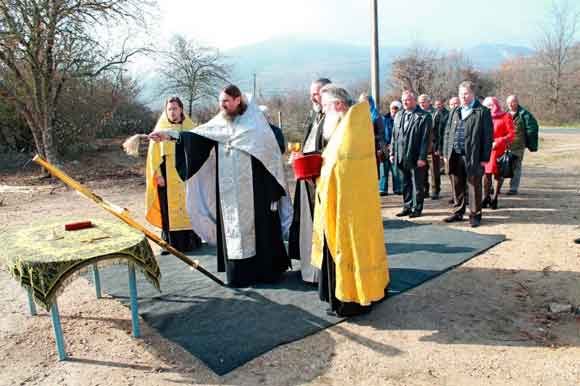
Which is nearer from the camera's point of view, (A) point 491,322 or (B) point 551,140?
(A) point 491,322

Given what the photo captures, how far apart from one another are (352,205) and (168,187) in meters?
2.89

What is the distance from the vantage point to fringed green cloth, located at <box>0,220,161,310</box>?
3.19 meters

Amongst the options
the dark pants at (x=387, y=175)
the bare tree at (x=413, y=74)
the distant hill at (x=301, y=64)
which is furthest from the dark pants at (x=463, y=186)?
the distant hill at (x=301, y=64)

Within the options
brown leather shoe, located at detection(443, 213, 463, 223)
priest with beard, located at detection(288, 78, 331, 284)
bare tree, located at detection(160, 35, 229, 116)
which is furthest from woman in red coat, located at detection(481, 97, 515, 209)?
bare tree, located at detection(160, 35, 229, 116)

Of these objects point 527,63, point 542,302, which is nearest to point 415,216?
point 542,302

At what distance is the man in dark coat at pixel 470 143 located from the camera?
6.32m

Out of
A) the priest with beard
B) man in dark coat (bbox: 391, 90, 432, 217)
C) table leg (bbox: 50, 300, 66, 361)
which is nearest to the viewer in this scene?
table leg (bbox: 50, 300, 66, 361)

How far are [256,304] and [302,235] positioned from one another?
31.1 inches

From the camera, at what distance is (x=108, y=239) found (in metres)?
3.57

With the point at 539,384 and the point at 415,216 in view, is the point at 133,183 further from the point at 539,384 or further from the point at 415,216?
the point at 539,384

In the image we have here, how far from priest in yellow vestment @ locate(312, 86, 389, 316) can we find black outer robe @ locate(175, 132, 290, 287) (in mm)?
934

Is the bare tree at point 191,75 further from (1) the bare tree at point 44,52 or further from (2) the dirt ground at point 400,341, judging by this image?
(2) the dirt ground at point 400,341

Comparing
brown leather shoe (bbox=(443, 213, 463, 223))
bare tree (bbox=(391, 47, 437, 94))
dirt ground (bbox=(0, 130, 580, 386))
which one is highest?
bare tree (bbox=(391, 47, 437, 94))

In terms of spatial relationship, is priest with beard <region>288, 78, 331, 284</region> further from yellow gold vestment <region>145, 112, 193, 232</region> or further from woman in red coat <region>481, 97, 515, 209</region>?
woman in red coat <region>481, 97, 515, 209</region>
